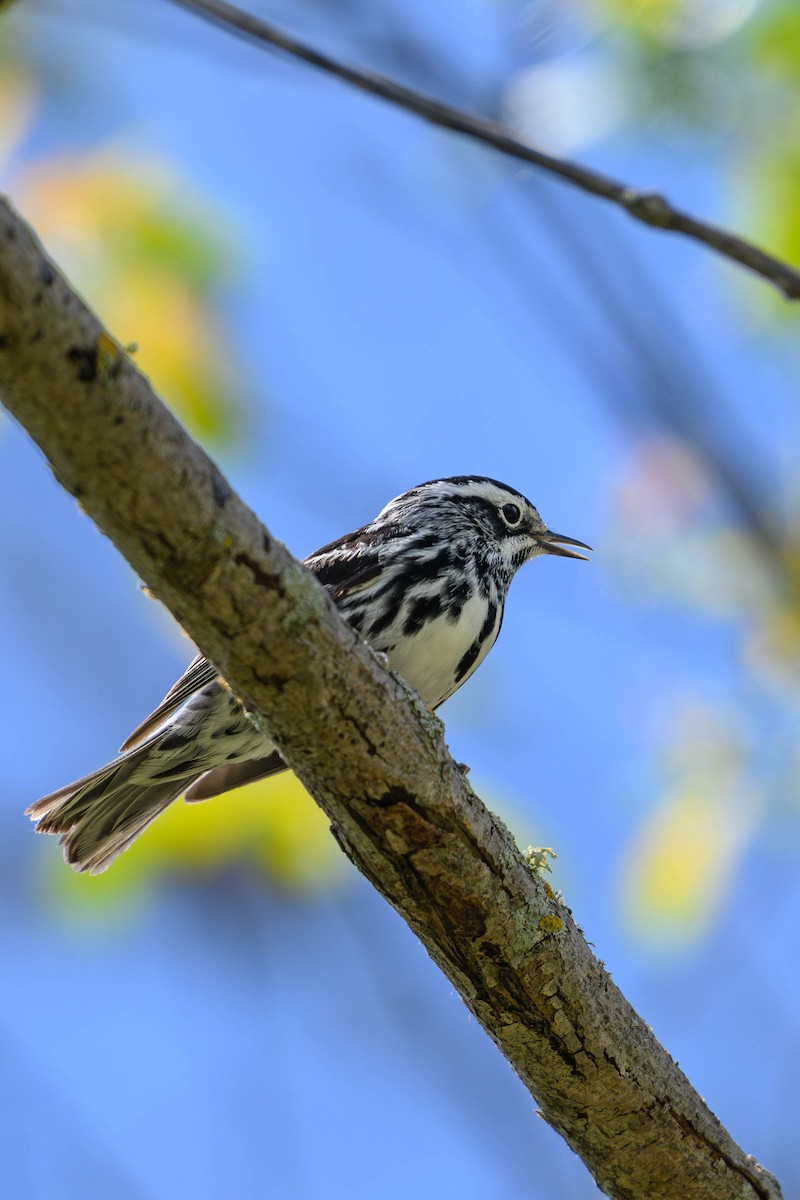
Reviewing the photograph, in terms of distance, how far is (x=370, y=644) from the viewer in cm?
453

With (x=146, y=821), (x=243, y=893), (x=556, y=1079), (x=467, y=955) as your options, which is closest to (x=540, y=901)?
(x=467, y=955)

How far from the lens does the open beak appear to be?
605 cm

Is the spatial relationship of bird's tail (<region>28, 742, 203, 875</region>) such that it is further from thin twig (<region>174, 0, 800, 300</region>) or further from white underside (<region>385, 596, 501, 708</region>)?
thin twig (<region>174, 0, 800, 300</region>)

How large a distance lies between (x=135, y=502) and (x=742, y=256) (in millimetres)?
1214

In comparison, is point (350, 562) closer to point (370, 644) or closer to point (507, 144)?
point (370, 644)

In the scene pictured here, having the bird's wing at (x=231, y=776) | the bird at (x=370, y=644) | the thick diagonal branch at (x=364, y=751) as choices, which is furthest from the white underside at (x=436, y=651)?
the thick diagonal branch at (x=364, y=751)

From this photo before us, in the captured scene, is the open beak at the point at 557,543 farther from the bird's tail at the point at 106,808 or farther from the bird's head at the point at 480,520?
the bird's tail at the point at 106,808

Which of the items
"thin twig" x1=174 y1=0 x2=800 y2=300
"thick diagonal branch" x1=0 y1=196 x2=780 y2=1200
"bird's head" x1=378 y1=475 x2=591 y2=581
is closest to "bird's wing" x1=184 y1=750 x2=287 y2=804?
"bird's head" x1=378 y1=475 x2=591 y2=581

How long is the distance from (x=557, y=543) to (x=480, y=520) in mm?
622

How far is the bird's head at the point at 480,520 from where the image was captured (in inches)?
212

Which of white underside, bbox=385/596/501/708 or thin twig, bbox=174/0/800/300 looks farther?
white underside, bbox=385/596/501/708

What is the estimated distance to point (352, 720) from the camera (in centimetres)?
283

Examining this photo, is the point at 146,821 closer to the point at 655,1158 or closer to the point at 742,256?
the point at 655,1158

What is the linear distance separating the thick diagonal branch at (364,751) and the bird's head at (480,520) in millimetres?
2255
